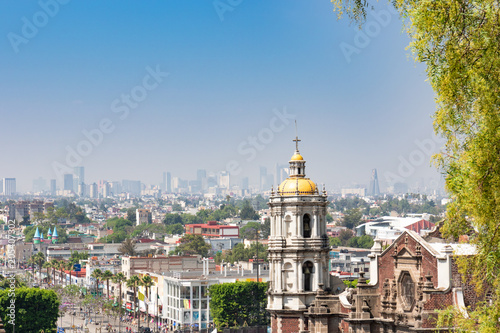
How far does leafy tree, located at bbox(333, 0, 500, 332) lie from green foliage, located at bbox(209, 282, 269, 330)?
7839 cm

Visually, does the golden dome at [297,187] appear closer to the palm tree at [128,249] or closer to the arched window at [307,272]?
the arched window at [307,272]

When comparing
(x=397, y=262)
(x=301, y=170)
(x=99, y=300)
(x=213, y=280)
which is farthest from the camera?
(x=99, y=300)

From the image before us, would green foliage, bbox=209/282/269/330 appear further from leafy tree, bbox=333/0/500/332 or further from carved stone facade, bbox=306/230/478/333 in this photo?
leafy tree, bbox=333/0/500/332

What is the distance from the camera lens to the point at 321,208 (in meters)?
50.6

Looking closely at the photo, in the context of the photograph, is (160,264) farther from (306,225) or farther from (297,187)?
(297,187)

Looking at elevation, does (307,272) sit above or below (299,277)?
above

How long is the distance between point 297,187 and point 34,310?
53.9 m

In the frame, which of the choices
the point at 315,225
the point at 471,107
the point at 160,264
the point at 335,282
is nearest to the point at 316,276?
the point at 335,282

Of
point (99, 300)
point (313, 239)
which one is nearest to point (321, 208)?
point (313, 239)

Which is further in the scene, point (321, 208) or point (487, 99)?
point (321, 208)

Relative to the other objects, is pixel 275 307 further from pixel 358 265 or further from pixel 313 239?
pixel 358 265

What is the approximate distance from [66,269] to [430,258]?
14827cm

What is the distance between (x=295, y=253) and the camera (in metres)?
49.2

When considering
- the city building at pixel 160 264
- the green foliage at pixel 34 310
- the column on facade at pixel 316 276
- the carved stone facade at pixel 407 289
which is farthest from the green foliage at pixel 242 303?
the carved stone facade at pixel 407 289
